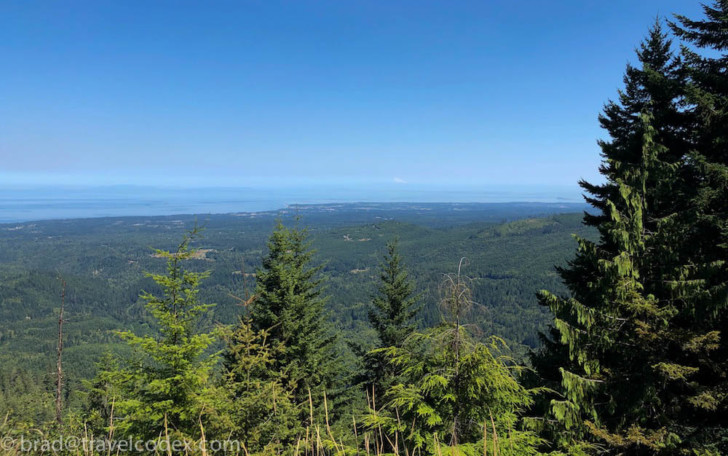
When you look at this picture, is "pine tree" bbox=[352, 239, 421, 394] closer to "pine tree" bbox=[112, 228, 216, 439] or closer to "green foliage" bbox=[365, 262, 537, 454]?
"pine tree" bbox=[112, 228, 216, 439]

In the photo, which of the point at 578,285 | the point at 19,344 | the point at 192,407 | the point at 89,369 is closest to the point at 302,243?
the point at 192,407

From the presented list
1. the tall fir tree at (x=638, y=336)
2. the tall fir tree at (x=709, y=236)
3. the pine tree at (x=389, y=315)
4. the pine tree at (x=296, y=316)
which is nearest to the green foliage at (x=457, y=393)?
the tall fir tree at (x=638, y=336)

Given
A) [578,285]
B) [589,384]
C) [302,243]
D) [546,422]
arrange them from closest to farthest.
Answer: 1. [589,384]
2. [546,422]
3. [578,285]
4. [302,243]

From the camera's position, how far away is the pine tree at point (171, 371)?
773cm

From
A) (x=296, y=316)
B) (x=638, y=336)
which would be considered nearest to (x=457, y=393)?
(x=638, y=336)

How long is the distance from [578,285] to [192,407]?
406 inches

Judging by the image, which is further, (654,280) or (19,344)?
(19,344)

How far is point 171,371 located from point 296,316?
23.7ft

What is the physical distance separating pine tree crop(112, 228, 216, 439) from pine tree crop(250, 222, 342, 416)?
526 centimetres

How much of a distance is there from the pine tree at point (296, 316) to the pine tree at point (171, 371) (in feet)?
17.3

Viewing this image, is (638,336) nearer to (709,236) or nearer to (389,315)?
(709,236)

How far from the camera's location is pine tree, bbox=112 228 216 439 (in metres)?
7.73

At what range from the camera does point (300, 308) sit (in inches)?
611

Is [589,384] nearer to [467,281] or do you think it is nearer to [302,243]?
[467,281]
